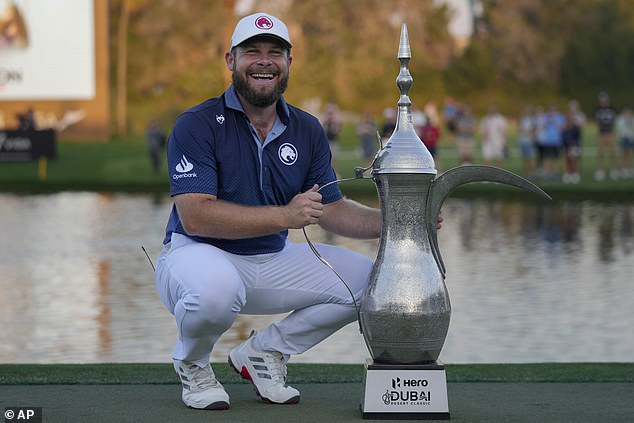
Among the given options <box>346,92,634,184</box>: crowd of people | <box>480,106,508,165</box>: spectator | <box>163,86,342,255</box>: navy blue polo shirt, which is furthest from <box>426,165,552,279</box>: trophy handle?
<box>480,106,508,165</box>: spectator

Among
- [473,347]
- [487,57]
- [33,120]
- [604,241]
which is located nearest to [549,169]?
[604,241]

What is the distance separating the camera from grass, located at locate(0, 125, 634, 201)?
24.5 meters

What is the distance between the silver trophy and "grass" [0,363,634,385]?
3.54 feet

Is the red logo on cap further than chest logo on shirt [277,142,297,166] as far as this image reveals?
No

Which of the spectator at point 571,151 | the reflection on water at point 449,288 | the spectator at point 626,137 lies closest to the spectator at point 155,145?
the spectator at point 571,151

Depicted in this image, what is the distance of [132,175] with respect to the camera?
3212cm

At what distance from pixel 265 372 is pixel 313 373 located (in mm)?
870

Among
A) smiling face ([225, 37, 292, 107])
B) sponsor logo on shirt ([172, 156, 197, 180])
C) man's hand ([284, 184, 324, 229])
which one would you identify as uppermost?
smiling face ([225, 37, 292, 107])

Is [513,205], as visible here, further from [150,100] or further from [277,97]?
[150,100]

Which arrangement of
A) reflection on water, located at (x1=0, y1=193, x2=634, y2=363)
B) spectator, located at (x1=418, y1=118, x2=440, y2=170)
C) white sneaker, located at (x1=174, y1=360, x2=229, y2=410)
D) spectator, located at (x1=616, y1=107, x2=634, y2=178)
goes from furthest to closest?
spectator, located at (x1=616, y1=107, x2=634, y2=178) < spectator, located at (x1=418, y1=118, x2=440, y2=170) < reflection on water, located at (x1=0, y1=193, x2=634, y2=363) < white sneaker, located at (x1=174, y1=360, x2=229, y2=410)

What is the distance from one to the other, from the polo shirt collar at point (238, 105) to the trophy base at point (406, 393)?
1.16 meters

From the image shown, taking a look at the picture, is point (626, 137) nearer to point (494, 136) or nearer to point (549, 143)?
point (549, 143)

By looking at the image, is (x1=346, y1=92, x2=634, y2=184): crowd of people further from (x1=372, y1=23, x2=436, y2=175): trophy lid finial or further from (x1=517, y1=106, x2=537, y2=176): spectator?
(x1=372, y1=23, x2=436, y2=175): trophy lid finial

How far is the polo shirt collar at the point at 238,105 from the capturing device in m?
5.83
